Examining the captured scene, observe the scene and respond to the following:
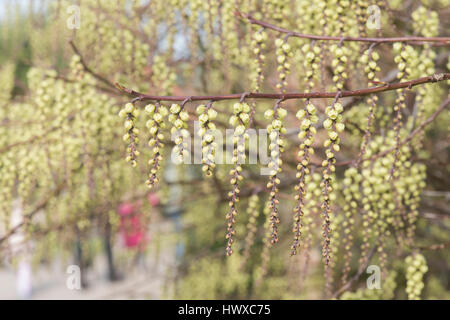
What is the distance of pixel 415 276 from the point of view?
2277mm

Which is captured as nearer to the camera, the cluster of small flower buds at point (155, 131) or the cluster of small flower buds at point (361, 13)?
the cluster of small flower buds at point (155, 131)

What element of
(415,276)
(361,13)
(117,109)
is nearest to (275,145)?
(361,13)

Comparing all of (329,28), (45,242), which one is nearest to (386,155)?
(329,28)

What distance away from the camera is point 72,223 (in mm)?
3266

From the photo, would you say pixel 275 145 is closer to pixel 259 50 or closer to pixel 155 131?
pixel 155 131

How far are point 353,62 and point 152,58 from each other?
1.33 metres

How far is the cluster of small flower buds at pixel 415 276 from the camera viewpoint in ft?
7.33

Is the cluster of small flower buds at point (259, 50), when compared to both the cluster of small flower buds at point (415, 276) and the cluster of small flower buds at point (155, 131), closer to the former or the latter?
the cluster of small flower buds at point (155, 131)

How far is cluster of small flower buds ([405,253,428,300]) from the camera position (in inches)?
88.0

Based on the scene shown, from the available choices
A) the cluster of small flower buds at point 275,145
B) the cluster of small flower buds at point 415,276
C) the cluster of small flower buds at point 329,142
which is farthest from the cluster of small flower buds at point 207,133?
the cluster of small flower buds at point 415,276

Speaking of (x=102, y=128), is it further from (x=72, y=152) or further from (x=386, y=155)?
(x=386, y=155)
